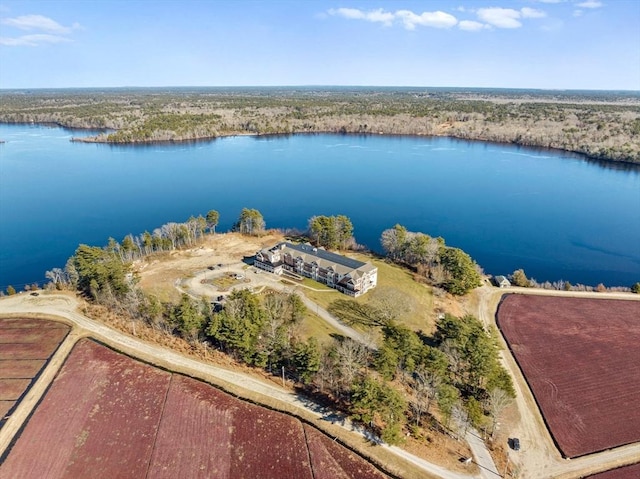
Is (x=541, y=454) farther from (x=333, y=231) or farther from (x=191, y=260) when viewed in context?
(x=191, y=260)

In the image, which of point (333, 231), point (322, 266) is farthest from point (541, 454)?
point (333, 231)

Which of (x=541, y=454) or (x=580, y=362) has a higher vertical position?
(x=580, y=362)

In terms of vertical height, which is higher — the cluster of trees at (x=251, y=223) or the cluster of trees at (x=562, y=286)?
the cluster of trees at (x=251, y=223)

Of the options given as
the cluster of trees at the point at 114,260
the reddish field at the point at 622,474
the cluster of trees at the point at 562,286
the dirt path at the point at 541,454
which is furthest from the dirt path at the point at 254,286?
the cluster of trees at the point at 562,286

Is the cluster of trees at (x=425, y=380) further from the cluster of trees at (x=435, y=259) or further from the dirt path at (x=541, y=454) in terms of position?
the cluster of trees at (x=435, y=259)

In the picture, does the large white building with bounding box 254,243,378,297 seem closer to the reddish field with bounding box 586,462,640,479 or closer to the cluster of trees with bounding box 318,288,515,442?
the cluster of trees with bounding box 318,288,515,442

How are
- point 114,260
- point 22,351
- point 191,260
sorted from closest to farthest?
point 22,351, point 114,260, point 191,260
